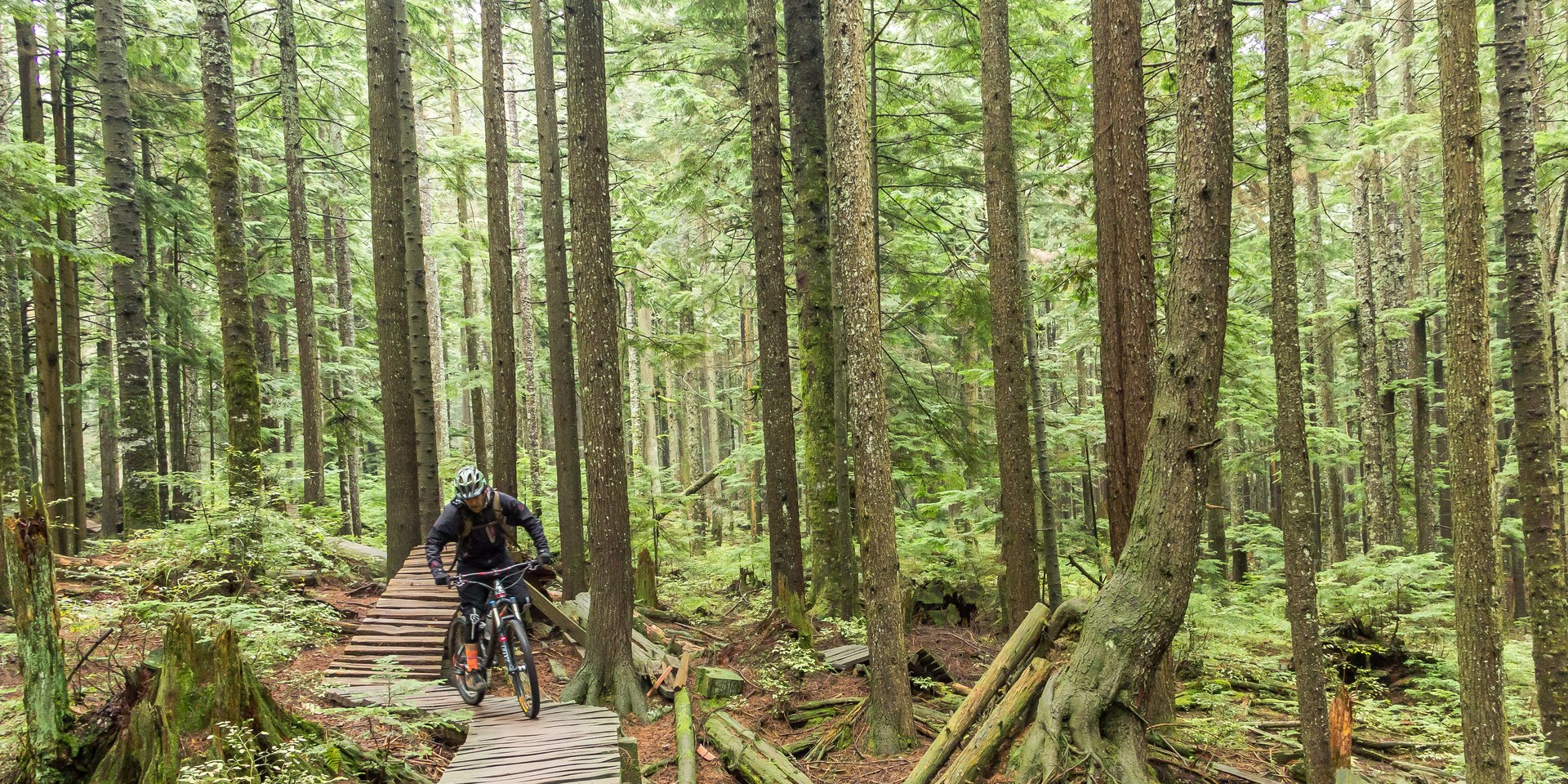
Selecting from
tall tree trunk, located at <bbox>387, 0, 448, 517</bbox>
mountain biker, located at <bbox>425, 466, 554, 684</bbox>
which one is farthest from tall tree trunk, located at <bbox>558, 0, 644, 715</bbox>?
tall tree trunk, located at <bbox>387, 0, 448, 517</bbox>

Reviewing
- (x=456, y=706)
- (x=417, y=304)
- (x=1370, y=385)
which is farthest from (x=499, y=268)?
(x=1370, y=385)

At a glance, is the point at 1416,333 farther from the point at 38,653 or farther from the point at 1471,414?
the point at 38,653

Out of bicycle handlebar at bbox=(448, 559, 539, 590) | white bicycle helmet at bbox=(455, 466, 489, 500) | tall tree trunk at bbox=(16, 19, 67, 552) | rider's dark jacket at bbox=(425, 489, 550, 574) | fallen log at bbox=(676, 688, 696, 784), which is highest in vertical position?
tall tree trunk at bbox=(16, 19, 67, 552)

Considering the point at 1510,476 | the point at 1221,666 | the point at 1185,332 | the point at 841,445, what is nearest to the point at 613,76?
the point at 841,445

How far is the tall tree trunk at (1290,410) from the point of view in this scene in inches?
314

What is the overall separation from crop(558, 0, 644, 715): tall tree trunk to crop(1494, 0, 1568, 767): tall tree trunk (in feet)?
30.7

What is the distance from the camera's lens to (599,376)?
872 cm

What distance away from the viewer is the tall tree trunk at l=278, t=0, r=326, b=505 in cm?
1482

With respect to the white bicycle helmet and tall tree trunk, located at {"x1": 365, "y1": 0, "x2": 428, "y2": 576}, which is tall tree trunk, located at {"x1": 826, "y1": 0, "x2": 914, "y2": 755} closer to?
the white bicycle helmet

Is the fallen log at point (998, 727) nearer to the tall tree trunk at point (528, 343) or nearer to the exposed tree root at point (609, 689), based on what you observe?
the exposed tree root at point (609, 689)

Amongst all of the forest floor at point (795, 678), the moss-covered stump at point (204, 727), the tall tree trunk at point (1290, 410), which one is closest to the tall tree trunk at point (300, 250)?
the forest floor at point (795, 678)

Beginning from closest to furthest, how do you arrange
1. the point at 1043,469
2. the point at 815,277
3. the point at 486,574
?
the point at 486,574
the point at 815,277
the point at 1043,469

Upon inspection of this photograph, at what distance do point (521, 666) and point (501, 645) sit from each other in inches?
11.8

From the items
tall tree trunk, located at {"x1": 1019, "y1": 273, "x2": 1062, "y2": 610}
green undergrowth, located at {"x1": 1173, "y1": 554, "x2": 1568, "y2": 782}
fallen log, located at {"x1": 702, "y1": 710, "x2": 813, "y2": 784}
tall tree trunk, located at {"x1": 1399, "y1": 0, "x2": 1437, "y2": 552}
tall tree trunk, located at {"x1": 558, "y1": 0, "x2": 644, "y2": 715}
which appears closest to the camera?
fallen log, located at {"x1": 702, "y1": 710, "x2": 813, "y2": 784}
